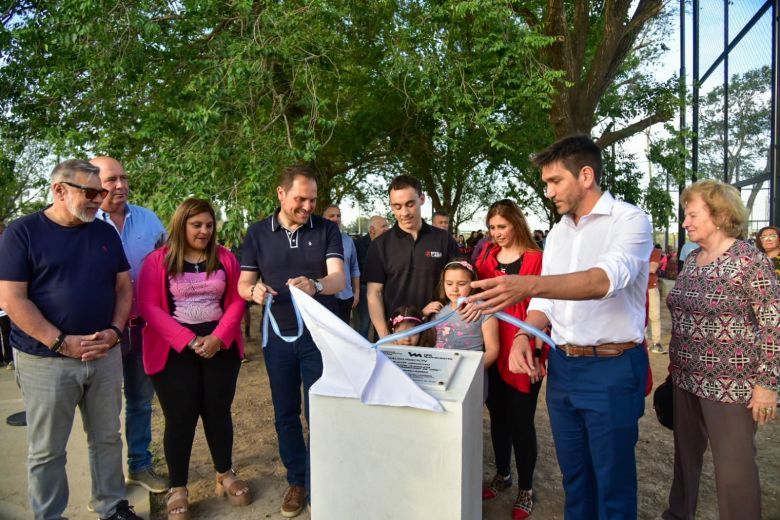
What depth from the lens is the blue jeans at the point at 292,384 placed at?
317 centimetres

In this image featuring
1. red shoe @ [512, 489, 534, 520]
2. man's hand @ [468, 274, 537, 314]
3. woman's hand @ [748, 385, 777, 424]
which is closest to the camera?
man's hand @ [468, 274, 537, 314]

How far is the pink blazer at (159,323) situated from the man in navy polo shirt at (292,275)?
23cm

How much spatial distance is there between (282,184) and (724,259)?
2.36m

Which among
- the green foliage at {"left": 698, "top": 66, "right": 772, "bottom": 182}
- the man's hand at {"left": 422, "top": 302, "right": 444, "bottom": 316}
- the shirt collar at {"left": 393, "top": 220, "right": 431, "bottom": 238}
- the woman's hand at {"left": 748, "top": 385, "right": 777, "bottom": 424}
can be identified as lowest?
the woman's hand at {"left": 748, "top": 385, "right": 777, "bottom": 424}

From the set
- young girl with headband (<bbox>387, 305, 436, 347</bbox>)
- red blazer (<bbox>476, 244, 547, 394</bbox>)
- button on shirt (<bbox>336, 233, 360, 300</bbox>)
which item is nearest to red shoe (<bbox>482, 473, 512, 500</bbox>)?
red blazer (<bbox>476, 244, 547, 394</bbox>)

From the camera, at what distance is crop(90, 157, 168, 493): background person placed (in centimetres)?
350

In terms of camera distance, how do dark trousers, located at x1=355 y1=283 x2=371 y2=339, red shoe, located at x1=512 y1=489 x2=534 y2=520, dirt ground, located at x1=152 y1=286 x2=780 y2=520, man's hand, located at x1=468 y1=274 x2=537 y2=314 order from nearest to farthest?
man's hand, located at x1=468 y1=274 x2=537 y2=314 → red shoe, located at x1=512 y1=489 x2=534 y2=520 → dirt ground, located at x1=152 y1=286 x2=780 y2=520 → dark trousers, located at x1=355 y1=283 x2=371 y2=339

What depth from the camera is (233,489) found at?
3375 mm

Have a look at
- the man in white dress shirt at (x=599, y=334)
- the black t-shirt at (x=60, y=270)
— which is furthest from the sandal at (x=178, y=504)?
the man in white dress shirt at (x=599, y=334)

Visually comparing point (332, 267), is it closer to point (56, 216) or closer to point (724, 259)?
point (56, 216)

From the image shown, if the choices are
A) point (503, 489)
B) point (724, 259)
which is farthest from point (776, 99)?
point (503, 489)

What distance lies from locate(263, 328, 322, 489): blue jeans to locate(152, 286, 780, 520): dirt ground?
32 centimetres

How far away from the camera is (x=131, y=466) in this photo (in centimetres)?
362

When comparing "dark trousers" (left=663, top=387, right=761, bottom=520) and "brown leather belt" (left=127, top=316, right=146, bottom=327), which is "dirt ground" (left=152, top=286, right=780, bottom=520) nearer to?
"dark trousers" (left=663, top=387, right=761, bottom=520)
